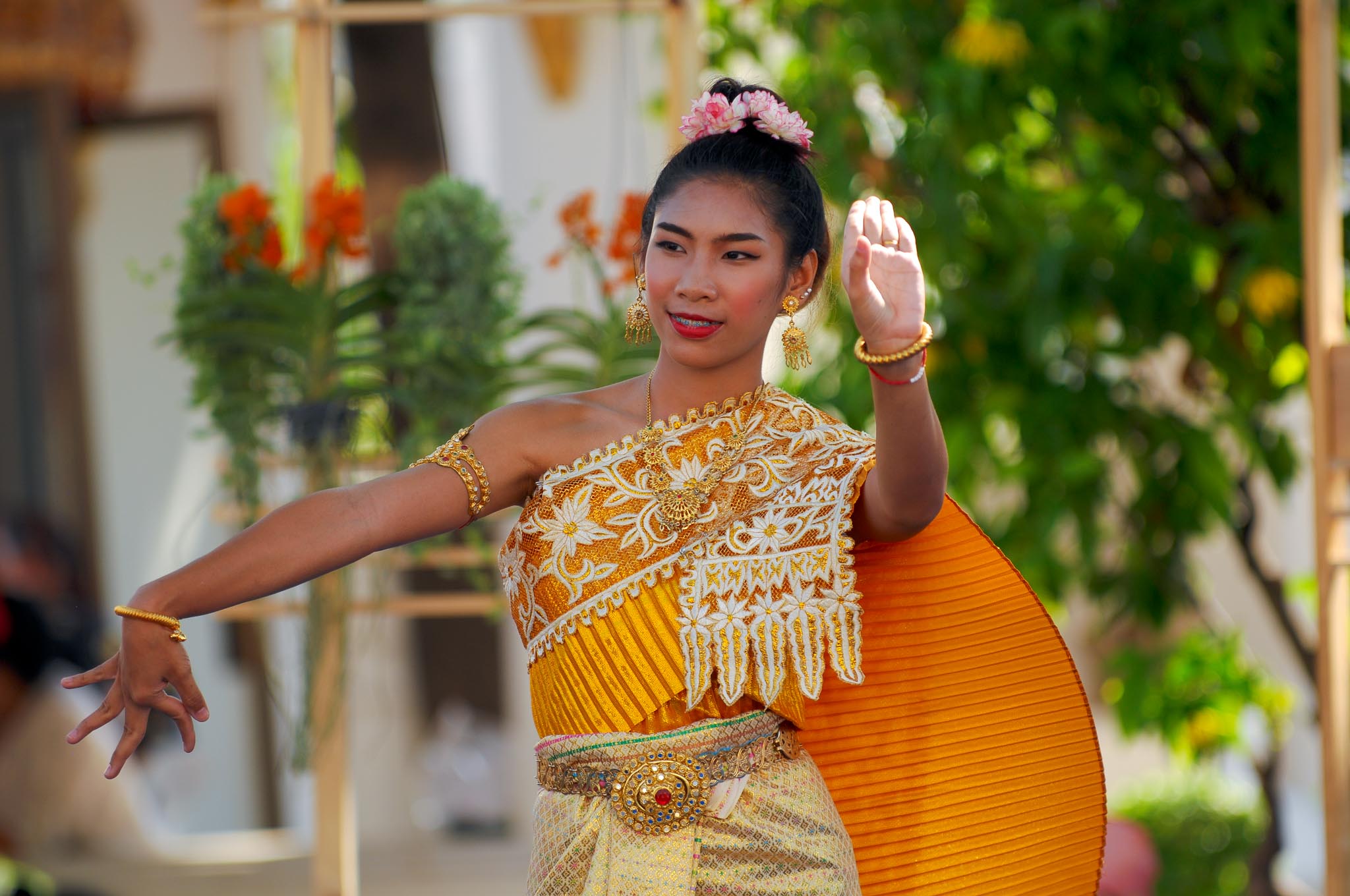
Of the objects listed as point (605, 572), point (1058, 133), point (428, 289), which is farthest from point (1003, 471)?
point (605, 572)

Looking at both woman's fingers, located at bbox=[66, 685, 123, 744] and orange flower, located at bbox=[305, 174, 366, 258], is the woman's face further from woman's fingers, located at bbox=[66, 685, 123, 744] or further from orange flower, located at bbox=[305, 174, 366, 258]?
orange flower, located at bbox=[305, 174, 366, 258]

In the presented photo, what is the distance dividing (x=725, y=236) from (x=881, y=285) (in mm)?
220

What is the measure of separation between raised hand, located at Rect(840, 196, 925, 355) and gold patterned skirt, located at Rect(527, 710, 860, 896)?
46cm

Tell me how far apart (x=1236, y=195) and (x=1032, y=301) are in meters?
0.66

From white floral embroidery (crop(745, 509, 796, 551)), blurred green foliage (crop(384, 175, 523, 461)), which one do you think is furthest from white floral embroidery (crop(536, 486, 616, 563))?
blurred green foliage (crop(384, 175, 523, 461))

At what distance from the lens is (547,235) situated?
5.00 m

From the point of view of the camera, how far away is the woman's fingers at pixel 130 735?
134 centimetres

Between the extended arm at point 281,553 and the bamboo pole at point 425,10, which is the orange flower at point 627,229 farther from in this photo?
the extended arm at point 281,553

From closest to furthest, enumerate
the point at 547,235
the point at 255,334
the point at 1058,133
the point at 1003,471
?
the point at 255,334 → the point at 1003,471 → the point at 1058,133 → the point at 547,235

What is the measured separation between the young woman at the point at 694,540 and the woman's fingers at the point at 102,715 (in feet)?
0.70

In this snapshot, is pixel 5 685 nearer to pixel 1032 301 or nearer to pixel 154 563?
pixel 154 563

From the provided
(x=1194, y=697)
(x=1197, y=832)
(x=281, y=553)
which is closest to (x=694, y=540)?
(x=281, y=553)

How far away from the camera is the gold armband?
154 centimetres

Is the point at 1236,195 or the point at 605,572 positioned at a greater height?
the point at 1236,195
